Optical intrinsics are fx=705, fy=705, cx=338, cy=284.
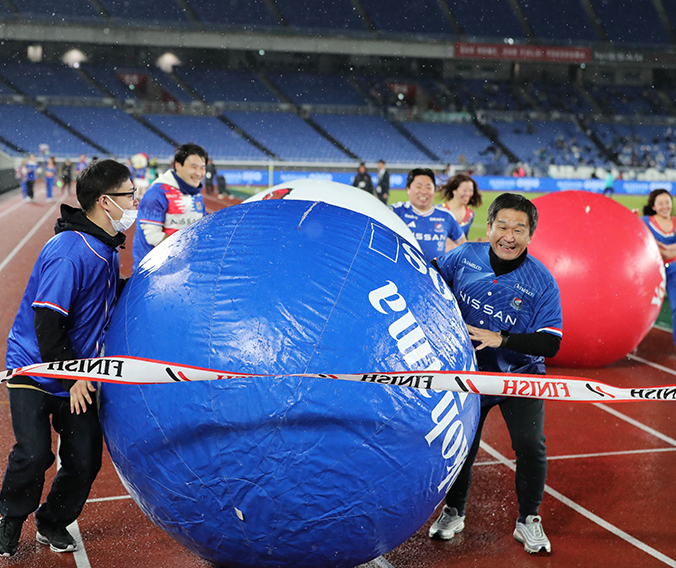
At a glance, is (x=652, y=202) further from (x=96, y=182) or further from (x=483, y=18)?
(x=483, y=18)

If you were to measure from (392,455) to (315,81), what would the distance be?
2009 inches

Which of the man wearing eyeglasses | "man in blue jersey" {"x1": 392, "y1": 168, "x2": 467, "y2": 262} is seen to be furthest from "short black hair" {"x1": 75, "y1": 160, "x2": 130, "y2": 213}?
"man in blue jersey" {"x1": 392, "y1": 168, "x2": 467, "y2": 262}

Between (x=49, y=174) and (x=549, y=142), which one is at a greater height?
(x=549, y=142)

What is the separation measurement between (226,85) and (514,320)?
48864mm

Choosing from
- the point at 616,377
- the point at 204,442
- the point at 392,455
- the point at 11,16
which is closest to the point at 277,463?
the point at 204,442

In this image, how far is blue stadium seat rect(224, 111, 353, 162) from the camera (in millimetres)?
45362

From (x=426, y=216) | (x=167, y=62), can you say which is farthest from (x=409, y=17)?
(x=426, y=216)

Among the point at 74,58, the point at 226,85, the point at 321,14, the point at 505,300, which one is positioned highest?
the point at 321,14

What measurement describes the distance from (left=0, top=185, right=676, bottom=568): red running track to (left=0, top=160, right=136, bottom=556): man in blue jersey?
0.41 metres

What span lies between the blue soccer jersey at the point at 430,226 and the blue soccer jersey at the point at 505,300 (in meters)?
3.17

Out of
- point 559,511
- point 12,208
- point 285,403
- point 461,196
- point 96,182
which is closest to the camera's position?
point 285,403

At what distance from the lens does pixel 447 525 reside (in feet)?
13.8

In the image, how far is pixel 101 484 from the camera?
486cm

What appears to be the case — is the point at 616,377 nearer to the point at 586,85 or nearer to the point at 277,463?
the point at 277,463
